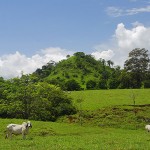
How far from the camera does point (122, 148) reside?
2438cm

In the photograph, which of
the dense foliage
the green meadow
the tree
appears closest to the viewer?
the green meadow

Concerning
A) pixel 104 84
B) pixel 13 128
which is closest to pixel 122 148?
pixel 13 128

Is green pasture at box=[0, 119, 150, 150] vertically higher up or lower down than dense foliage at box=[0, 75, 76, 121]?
lower down

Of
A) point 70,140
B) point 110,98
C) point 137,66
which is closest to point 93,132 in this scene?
point 70,140

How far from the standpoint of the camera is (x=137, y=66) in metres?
138

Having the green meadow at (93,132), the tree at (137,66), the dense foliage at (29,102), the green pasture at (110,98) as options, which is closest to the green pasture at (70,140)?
the green meadow at (93,132)

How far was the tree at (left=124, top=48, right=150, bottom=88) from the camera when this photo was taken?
136750 millimetres

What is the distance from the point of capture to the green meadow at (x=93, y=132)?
85.7 feet

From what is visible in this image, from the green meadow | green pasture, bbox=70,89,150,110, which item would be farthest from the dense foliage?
green pasture, bbox=70,89,150,110

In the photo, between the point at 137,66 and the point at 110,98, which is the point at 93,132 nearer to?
the point at 110,98

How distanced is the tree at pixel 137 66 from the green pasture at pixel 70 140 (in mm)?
87590

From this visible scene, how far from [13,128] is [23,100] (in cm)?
4223

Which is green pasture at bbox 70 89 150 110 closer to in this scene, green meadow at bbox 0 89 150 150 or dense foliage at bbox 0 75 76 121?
green meadow at bbox 0 89 150 150

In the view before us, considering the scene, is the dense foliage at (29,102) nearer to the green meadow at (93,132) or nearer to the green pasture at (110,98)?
the green meadow at (93,132)
